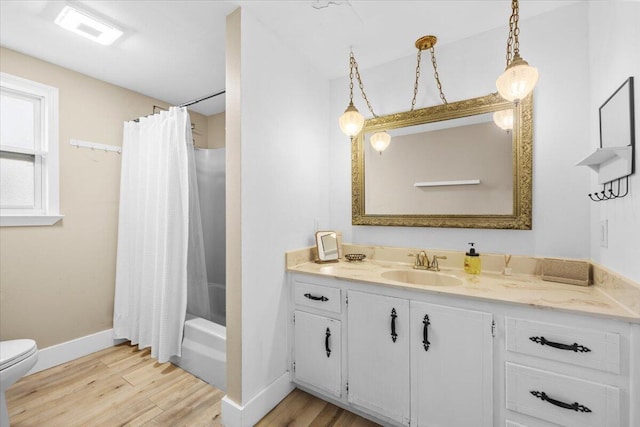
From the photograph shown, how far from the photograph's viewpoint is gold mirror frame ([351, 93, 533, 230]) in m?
1.65

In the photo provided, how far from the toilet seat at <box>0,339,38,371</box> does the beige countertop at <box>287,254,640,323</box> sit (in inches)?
61.5

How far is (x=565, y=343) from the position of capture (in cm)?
110

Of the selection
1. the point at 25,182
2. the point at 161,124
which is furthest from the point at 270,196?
the point at 25,182

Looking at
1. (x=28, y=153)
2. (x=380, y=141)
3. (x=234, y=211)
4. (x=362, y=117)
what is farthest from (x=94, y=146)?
(x=380, y=141)

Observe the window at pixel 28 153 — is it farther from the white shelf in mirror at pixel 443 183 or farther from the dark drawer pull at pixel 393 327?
the white shelf in mirror at pixel 443 183

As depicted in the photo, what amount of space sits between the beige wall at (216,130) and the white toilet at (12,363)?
7.71ft

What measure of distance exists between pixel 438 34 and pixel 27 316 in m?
3.57

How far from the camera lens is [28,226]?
2.06 metres

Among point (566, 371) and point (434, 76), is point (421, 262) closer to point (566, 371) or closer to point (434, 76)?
point (566, 371)

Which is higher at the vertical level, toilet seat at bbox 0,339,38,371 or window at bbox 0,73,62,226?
window at bbox 0,73,62,226

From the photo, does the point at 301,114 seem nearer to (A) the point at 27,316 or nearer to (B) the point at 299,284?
(B) the point at 299,284

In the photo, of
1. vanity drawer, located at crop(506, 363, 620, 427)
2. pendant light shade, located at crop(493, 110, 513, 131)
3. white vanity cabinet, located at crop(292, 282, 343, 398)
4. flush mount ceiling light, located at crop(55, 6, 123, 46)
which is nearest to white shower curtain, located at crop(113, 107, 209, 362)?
flush mount ceiling light, located at crop(55, 6, 123, 46)

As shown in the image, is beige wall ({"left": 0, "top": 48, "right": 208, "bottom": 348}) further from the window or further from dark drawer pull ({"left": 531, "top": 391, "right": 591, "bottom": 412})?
dark drawer pull ({"left": 531, "top": 391, "right": 591, "bottom": 412})

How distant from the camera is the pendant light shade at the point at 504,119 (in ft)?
5.55
